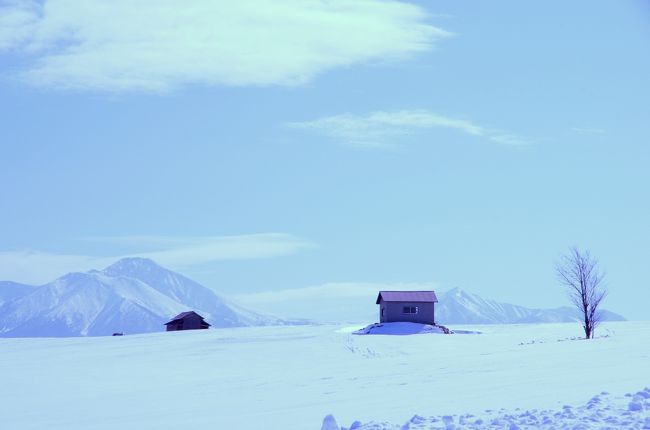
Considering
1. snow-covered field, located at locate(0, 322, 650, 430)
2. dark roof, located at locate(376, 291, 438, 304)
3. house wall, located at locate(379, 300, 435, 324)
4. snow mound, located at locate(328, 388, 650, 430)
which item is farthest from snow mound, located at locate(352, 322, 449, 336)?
snow mound, located at locate(328, 388, 650, 430)

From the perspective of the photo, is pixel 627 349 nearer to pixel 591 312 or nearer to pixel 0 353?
pixel 591 312

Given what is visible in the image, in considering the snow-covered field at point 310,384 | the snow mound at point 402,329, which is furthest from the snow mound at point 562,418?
the snow mound at point 402,329

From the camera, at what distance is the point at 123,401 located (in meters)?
32.0

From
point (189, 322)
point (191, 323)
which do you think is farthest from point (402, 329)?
point (189, 322)

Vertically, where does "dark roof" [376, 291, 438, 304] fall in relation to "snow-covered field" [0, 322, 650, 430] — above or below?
above

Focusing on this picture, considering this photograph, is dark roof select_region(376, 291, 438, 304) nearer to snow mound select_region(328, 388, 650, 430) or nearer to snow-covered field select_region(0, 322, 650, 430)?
snow-covered field select_region(0, 322, 650, 430)

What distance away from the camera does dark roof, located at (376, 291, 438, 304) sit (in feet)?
275

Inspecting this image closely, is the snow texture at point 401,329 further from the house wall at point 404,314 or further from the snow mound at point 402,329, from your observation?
the house wall at point 404,314

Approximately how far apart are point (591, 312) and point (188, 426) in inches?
1823

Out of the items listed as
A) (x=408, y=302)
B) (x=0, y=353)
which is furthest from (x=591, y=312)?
(x=0, y=353)

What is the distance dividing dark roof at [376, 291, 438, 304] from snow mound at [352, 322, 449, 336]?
279 cm

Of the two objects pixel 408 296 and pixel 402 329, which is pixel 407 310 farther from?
pixel 402 329

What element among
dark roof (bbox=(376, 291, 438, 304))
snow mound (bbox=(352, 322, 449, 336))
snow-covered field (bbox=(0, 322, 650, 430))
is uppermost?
dark roof (bbox=(376, 291, 438, 304))

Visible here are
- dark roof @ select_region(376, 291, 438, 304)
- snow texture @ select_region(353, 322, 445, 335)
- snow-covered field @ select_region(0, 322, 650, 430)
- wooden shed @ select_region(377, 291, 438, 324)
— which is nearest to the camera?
snow-covered field @ select_region(0, 322, 650, 430)
